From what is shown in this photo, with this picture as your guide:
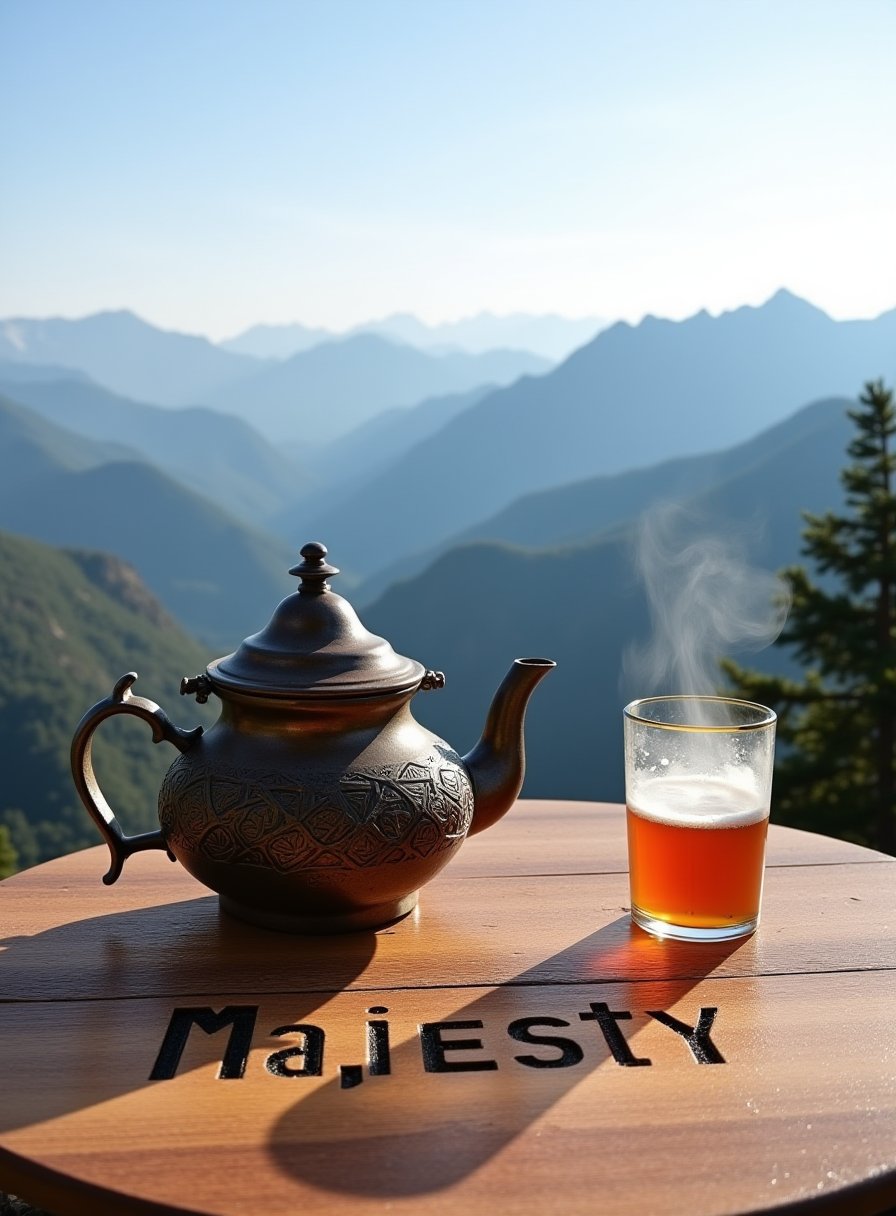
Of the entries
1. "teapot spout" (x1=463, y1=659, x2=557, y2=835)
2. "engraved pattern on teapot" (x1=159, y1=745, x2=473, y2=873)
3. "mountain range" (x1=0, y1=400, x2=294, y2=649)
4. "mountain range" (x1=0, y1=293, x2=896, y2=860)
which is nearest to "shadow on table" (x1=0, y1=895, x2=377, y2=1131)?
"engraved pattern on teapot" (x1=159, y1=745, x2=473, y2=873)

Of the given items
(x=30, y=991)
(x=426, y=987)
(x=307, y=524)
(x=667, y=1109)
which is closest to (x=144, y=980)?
(x=30, y=991)

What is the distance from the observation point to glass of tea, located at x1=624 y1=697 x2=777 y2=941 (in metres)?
1.27

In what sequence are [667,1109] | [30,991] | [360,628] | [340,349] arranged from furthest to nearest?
[340,349] < [360,628] < [30,991] < [667,1109]

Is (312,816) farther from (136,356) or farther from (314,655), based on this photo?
(136,356)

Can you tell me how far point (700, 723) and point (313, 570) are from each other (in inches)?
20.8

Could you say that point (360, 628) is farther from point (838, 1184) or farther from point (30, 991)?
point (838, 1184)

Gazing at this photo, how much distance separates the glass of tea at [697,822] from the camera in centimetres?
127

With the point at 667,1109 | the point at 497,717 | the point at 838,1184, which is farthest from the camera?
the point at 497,717

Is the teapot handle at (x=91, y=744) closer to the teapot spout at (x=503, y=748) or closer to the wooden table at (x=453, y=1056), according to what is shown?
the wooden table at (x=453, y=1056)

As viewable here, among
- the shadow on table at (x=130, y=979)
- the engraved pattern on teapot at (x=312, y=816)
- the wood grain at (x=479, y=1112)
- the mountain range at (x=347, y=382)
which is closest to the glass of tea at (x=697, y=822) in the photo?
the wood grain at (x=479, y=1112)

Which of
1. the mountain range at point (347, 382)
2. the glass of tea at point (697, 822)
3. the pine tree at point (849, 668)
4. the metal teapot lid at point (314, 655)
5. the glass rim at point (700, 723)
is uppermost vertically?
→ the mountain range at point (347, 382)

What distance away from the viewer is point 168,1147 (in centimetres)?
90

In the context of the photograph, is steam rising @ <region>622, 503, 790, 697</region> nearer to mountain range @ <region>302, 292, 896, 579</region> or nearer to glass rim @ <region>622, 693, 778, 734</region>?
glass rim @ <region>622, 693, 778, 734</region>

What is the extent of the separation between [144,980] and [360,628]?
1.47ft
